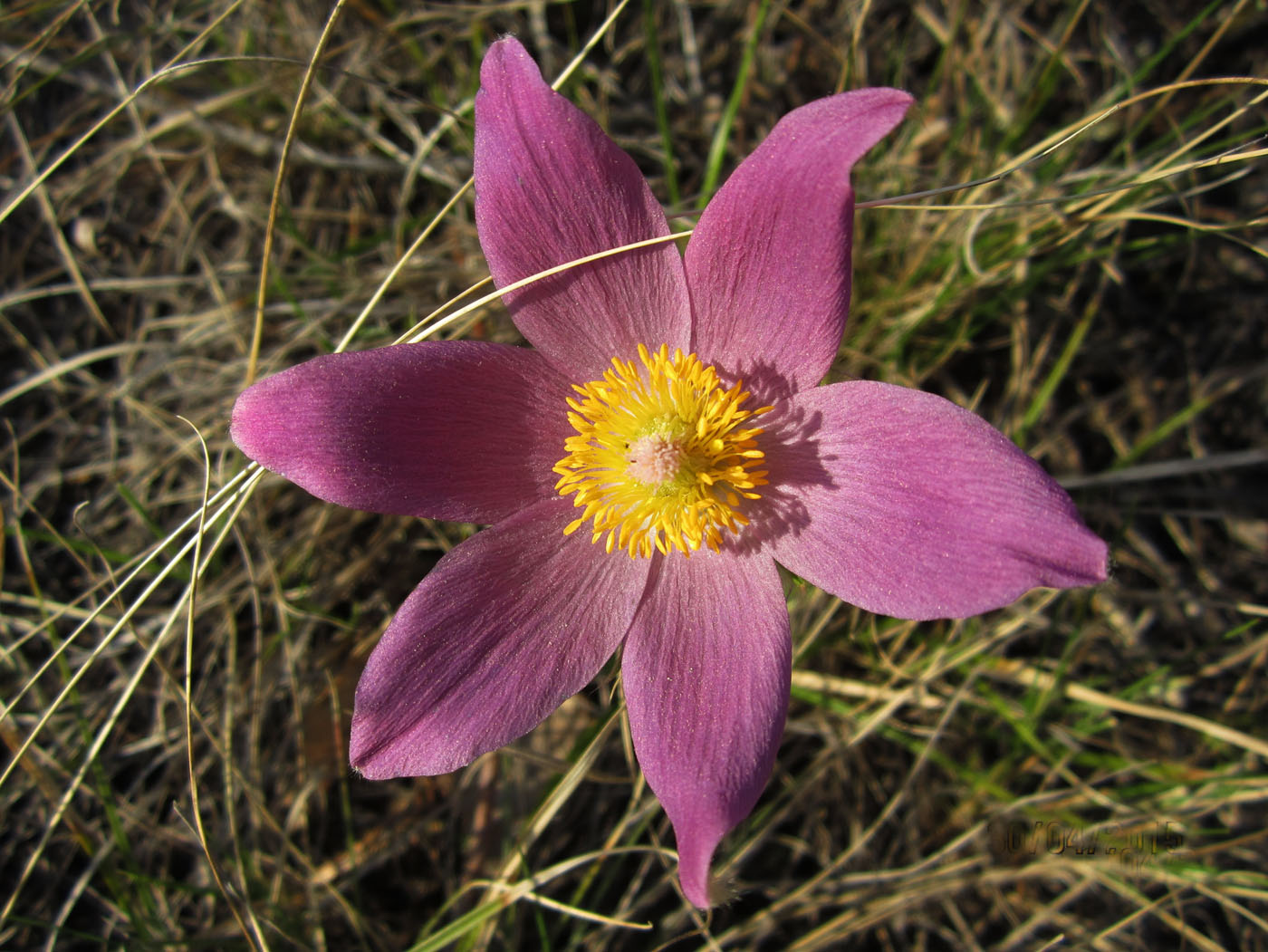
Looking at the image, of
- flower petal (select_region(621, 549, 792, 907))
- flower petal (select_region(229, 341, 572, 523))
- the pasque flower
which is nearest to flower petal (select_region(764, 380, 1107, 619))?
the pasque flower

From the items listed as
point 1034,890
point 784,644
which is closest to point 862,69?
point 784,644

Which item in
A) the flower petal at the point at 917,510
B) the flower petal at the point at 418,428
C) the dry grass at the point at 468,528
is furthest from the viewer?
the dry grass at the point at 468,528

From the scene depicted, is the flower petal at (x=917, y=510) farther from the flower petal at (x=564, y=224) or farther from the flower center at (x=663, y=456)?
the flower petal at (x=564, y=224)

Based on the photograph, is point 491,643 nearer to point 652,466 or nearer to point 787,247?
point 652,466

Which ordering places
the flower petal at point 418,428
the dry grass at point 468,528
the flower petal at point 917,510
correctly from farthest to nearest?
the dry grass at point 468,528 < the flower petal at point 418,428 < the flower petal at point 917,510

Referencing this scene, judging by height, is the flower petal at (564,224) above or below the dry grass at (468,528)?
above

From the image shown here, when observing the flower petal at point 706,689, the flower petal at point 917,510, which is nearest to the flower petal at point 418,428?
the flower petal at point 706,689

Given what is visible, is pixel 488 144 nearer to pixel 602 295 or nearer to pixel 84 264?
pixel 602 295
